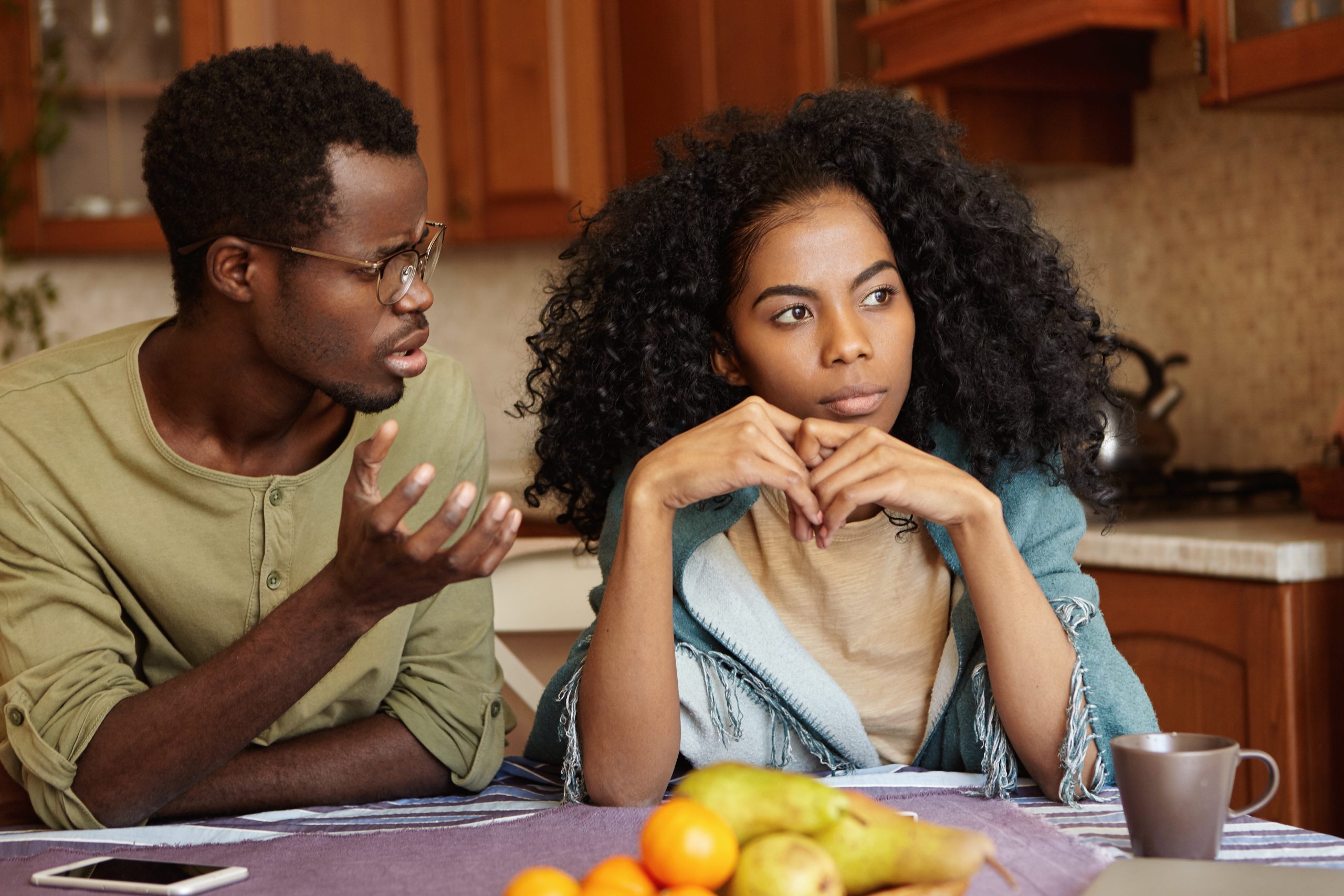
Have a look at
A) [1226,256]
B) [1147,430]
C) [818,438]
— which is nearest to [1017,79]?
[1226,256]

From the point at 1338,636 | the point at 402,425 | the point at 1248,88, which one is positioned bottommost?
the point at 1338,636

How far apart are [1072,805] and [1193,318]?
180 centimetres

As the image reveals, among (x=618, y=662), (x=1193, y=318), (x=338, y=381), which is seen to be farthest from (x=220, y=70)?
(x=1193, y=318)

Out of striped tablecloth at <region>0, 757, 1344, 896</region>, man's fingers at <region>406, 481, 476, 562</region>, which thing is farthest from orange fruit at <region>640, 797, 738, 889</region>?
man's fingers at <region>406, 481, 476, 562</region>

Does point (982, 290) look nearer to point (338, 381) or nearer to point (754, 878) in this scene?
point (338, 381)

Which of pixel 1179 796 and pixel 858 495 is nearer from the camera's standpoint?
pixel 1179 796

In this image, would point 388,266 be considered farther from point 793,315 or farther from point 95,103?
point 95,103

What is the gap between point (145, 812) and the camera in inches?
44.2

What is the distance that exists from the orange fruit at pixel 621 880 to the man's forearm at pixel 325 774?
52 centimetres

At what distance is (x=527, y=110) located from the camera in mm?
3396

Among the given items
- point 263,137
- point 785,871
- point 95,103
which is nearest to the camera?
point 785,871

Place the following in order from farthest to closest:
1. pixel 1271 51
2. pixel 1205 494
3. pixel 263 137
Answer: pixel 1205 494, pixel 1271 51, pixel 263 137

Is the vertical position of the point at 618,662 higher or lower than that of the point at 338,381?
lower

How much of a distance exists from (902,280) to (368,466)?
2.04 ft
